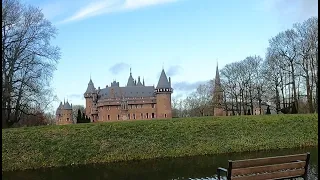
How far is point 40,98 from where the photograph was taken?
2567cm

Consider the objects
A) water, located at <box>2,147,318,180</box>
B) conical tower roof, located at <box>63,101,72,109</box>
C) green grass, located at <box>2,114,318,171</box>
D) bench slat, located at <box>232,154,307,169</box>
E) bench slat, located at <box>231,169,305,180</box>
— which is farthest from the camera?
conical tower roof, located at <box>63,101,72,109</box>

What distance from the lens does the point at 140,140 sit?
62.4ft

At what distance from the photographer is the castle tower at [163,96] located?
208 feet

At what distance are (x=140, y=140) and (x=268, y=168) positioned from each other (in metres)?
12.7

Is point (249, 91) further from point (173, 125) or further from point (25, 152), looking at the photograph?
point (25, 152)

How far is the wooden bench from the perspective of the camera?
6.49m

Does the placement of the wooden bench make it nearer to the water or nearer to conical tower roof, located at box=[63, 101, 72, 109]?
the water

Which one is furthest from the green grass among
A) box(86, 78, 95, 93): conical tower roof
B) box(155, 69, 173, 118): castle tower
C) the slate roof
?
box(86, 78, 95, 93): conical tower roof

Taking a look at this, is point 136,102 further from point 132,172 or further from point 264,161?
point 264,161

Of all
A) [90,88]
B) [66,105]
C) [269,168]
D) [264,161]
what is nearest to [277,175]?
[269,168]

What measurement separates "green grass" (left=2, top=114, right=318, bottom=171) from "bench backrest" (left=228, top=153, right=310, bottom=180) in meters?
10.9

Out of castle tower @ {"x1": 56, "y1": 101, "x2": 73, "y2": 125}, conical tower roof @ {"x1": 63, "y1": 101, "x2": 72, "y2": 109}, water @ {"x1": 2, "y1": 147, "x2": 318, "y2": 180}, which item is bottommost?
water @ {"x1": 2, "y1": 147, "x2": 318, "y2": 180}

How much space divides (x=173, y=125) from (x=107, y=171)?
28.9ft

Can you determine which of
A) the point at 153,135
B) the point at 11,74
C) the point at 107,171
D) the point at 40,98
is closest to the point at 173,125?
the point at 153,135
